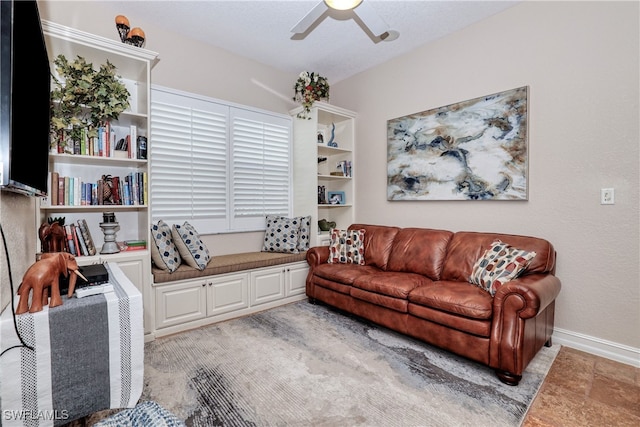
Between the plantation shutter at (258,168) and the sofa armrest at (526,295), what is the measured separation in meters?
2.77

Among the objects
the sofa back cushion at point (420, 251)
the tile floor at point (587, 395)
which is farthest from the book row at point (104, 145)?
the tile floor at point (587, 395)

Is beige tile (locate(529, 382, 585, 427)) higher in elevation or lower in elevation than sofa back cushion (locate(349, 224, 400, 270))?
lower

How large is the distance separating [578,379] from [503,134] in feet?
6.67

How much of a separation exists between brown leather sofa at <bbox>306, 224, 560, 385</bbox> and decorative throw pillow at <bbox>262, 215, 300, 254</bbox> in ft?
1.02

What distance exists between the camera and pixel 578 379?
6.84 ft

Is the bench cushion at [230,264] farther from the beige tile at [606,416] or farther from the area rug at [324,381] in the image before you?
the beige tile at [606,416]

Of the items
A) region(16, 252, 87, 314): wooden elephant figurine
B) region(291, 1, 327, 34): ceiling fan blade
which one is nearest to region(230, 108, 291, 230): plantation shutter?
region(291, 1, 327, 34): ceiling fan blade

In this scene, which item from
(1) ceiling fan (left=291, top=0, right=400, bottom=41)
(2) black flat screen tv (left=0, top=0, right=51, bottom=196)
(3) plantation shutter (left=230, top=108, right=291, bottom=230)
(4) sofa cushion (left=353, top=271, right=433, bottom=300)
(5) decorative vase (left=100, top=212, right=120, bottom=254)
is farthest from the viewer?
(3) plantation shutter (left=230, top=108, right=291, bottom=230)

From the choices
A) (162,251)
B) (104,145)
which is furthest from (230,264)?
(104,145)

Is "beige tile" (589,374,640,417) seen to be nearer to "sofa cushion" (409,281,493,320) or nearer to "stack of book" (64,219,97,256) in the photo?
"sofa cushion" (409,281,493,320)

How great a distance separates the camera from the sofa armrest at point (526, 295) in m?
1.92

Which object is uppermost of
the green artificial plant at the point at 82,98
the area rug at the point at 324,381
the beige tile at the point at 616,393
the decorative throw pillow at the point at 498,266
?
the green artificial plant at the point at 82,98

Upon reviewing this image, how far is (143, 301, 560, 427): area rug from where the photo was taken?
170 cm

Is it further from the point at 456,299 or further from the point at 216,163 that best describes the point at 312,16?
the point at 456,299
